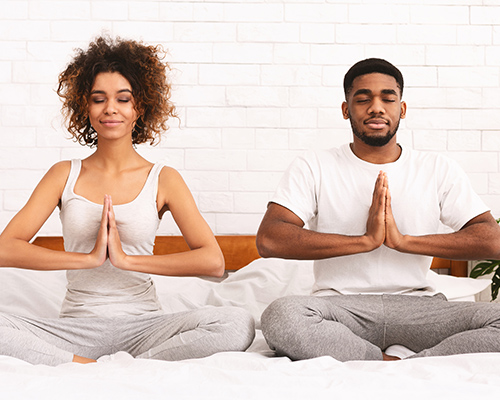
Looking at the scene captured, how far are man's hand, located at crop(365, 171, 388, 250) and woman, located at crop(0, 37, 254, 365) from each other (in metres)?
0.41

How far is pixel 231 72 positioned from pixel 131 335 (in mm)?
1546

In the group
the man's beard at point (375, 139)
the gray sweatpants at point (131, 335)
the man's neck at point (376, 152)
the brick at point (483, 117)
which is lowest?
the gray sweatpants at point (131, 335)

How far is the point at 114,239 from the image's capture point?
164cm

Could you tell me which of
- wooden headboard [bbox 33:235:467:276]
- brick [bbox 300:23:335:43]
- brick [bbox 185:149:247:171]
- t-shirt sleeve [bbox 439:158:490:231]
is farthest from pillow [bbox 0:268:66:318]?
brick [bbox 300:23:335:43]

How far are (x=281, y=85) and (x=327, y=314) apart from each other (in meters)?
1.44

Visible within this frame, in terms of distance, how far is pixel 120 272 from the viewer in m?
1.74

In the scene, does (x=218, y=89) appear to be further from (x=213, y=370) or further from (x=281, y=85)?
(x=213, y=370)

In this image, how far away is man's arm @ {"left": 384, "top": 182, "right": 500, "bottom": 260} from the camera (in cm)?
175

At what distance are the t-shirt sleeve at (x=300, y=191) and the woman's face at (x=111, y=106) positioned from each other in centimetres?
50

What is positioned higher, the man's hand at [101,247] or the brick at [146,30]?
the brick at [146,30]

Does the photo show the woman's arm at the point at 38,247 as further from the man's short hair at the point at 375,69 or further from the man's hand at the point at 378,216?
the man's short hair at the point at 375,69

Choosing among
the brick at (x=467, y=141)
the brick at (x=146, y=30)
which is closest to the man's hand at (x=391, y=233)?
the brick at (x=467, y=141)

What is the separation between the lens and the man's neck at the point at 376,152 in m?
1.97

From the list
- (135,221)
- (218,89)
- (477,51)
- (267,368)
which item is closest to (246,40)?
(218,89)
